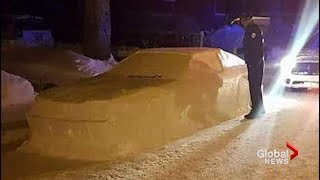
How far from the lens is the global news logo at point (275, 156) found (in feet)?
18.1

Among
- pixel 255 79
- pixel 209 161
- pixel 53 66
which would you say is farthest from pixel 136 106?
pixel 53 66

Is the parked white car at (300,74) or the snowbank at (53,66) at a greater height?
the parked white car at (300,74)

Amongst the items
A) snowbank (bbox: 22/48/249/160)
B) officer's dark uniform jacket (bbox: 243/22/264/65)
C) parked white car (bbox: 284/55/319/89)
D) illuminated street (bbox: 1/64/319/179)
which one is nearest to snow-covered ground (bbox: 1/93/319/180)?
illuminated street (bbox: 1/64/319/179)

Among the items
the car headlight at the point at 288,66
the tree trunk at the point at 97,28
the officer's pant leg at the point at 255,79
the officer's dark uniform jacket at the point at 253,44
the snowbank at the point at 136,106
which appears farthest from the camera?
the tree trunk at the point at 97,28

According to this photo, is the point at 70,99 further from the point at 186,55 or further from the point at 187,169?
the point at 186,55

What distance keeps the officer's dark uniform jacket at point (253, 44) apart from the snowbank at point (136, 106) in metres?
0.45

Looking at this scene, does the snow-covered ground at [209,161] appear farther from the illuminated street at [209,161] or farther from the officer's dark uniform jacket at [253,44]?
the officer's dark uniform jacket at [253,44]

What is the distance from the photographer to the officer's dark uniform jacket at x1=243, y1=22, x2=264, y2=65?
8.03 metres

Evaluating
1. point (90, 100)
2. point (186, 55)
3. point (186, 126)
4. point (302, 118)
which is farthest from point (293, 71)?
point (90, 100)

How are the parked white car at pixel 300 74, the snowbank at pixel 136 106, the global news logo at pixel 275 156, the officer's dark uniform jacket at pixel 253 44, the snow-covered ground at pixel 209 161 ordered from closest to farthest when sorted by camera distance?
the snow-covered ground at pixel 209 161 → the global news logo at pixel 275 156 → the snowbank at pixel 136 106 → the officer's dark uniform jacket at pixel 253 44 → the parked white car at pixel 300 74

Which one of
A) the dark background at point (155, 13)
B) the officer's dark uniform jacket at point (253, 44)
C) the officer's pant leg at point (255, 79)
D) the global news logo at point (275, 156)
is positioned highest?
the officer's dark uniform jacket at point (253, 44)

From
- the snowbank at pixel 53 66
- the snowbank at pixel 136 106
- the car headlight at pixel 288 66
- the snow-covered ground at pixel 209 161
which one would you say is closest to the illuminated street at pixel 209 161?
the snow-covered ground at pixel 209 161

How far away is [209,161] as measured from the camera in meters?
5.50

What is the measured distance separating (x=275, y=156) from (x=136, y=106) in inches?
67.5
